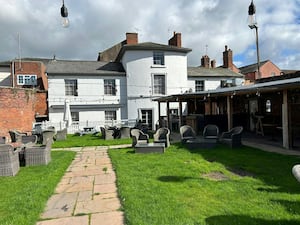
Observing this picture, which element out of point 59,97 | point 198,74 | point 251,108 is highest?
point 198,74

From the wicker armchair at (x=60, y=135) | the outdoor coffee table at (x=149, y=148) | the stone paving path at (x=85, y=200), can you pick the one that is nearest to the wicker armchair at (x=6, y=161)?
the stone paving path at (x=85, y=200)

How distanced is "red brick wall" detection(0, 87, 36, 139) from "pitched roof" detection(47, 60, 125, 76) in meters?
2.99

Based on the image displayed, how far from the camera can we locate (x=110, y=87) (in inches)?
877

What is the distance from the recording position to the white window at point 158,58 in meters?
22.6

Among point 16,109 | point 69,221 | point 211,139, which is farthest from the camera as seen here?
point 16,109

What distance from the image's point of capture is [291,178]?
5.62 metres

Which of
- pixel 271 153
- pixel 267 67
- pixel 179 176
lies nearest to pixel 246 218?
pixel 179 176

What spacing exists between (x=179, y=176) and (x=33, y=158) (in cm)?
478

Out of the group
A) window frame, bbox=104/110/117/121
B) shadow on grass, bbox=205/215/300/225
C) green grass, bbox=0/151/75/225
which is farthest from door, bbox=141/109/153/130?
shadow on grass, bbox=205/215/300/225

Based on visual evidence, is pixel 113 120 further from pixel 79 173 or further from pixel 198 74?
pixel 79 173

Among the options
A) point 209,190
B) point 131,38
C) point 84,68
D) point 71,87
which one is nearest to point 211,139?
point 209,190

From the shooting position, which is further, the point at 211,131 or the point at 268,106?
the point at 268,106

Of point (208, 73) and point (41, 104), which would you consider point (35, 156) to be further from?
point (208, 73)

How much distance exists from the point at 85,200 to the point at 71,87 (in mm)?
18005
